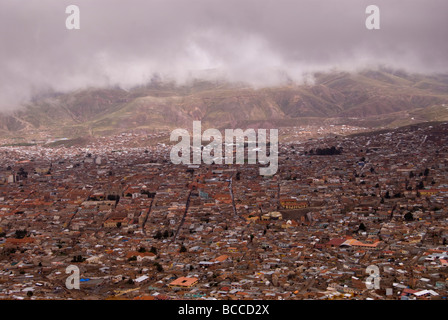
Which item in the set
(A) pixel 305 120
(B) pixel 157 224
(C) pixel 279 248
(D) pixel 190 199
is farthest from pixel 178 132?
(C) pixel 279 248

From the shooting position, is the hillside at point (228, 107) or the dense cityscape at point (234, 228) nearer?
the dense cityscape at point (234, 228)

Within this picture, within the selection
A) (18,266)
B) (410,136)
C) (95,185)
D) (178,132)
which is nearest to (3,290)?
(18,266)

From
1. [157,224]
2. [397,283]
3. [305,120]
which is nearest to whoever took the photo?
[397,283]

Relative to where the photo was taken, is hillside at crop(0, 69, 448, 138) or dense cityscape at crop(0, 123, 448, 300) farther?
hillside at crop(0, 69, 448, 138)

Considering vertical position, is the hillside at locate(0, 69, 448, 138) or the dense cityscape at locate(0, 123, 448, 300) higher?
the hillside at locate(0, 69, 448, 138)

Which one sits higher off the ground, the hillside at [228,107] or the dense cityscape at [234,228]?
the hillside at [228,107]

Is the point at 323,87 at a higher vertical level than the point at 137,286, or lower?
higher

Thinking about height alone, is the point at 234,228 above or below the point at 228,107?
below

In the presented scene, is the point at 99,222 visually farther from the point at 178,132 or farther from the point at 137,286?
the point at 178,132

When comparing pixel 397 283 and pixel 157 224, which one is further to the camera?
pixel 157 224

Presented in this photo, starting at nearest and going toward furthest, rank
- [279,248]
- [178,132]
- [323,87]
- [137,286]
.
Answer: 1. [137,286]
2. [279,248]
3. [178,132]
4. [323,87]

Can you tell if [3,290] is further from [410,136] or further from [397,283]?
[410,136]
